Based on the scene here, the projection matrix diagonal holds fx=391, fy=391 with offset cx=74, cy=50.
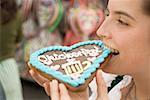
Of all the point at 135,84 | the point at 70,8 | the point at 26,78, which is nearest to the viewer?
the point at 135,84

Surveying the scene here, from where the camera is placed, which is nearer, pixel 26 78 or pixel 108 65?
pixel 108 65

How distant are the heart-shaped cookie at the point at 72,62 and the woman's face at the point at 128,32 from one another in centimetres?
6

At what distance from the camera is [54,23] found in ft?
11.1

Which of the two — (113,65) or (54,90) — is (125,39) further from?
(54,90)

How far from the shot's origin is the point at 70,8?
3270mm

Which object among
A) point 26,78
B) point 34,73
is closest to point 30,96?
point 26,78

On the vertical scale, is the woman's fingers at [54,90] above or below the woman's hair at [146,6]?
below

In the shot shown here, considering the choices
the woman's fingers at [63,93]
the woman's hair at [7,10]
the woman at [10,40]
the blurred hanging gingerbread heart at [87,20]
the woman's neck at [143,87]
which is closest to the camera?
the woman's fingers at [63,93]

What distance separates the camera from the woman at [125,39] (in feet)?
3.51

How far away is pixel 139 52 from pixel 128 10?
0.41 feet

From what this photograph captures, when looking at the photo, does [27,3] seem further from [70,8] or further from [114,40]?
[114,40]

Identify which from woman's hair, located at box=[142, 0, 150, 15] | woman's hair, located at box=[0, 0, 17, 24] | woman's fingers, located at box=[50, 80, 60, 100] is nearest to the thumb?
woman's fingers, located at box=[50, 80, 60, 100]

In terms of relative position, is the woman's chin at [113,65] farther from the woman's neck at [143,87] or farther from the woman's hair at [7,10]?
the woman's hair at [7,10]

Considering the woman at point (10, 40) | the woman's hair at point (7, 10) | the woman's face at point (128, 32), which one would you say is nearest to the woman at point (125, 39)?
the woman's face at point (128, 32)
